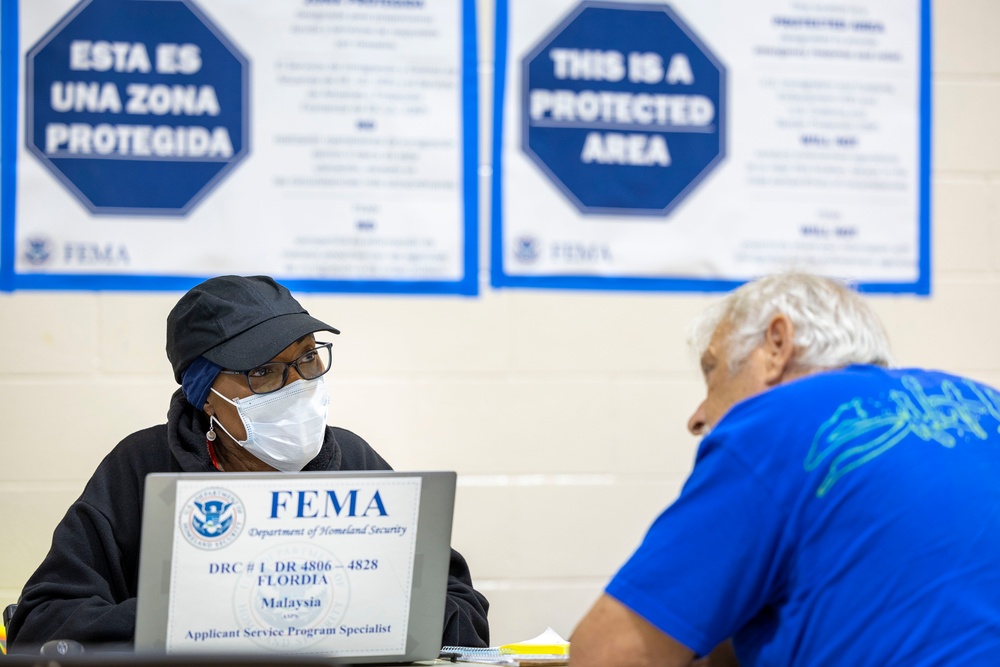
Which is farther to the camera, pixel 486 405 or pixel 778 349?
pixel 486 405

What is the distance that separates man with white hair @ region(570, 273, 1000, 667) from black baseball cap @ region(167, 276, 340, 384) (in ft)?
2.88

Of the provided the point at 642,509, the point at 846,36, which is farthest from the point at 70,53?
the point at 846,36

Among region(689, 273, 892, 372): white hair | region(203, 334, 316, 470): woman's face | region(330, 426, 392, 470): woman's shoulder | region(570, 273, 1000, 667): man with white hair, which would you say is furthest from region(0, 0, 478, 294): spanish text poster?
region(570, 273, 1000, 667): man with white hair

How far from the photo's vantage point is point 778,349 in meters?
1.31

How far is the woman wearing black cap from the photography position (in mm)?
1775

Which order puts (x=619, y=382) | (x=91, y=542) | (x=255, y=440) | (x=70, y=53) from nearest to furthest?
(x=91, y=542), (x=255, y=440), (x=70, y=53), (x=619, y=382)

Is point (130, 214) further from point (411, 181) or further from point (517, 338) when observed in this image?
point (517, 338)

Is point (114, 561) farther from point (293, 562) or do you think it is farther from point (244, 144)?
point (244, 144)

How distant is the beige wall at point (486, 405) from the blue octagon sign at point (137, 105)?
0.28 meters

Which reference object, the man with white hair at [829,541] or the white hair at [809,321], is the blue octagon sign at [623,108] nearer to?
the white hair at [809,321]

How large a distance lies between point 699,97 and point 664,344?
2.12ft

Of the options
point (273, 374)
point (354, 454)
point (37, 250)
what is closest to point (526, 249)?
point (354, 454)

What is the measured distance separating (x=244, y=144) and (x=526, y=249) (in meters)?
0.73

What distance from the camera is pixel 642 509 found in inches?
102
